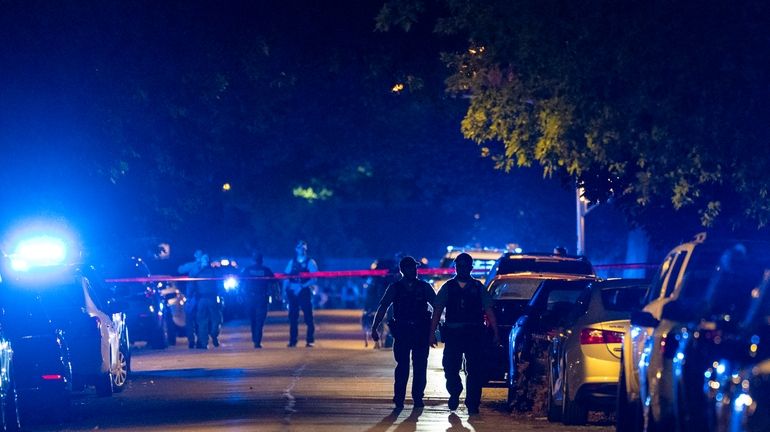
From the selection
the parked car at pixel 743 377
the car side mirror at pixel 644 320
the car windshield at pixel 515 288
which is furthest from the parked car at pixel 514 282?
the parked car at pixel 743 377

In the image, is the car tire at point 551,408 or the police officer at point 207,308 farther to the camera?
the police officer at point 207,308

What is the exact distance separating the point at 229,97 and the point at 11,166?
11.4 metres

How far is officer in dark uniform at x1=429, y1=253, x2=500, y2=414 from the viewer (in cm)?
1772

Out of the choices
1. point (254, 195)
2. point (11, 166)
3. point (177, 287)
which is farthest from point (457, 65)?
point (254, 195)

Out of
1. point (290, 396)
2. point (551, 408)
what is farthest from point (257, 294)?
point (551, 408)

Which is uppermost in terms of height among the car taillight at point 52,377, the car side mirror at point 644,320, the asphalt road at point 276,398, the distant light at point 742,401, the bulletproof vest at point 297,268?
the bulletproof vest at point 297,268

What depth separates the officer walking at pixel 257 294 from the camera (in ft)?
100

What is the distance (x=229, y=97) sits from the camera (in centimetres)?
3659

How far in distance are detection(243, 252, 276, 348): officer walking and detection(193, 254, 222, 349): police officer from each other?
63 cm

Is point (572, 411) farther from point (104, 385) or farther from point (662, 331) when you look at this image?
point (104, 385)

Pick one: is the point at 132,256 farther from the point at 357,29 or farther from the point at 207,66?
the point at 357,29

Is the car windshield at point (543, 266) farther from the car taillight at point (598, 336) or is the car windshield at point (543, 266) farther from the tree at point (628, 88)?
the car taillight at point (598, 336)

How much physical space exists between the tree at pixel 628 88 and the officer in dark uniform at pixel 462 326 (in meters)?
2.64

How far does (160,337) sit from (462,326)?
14012 millimetres
